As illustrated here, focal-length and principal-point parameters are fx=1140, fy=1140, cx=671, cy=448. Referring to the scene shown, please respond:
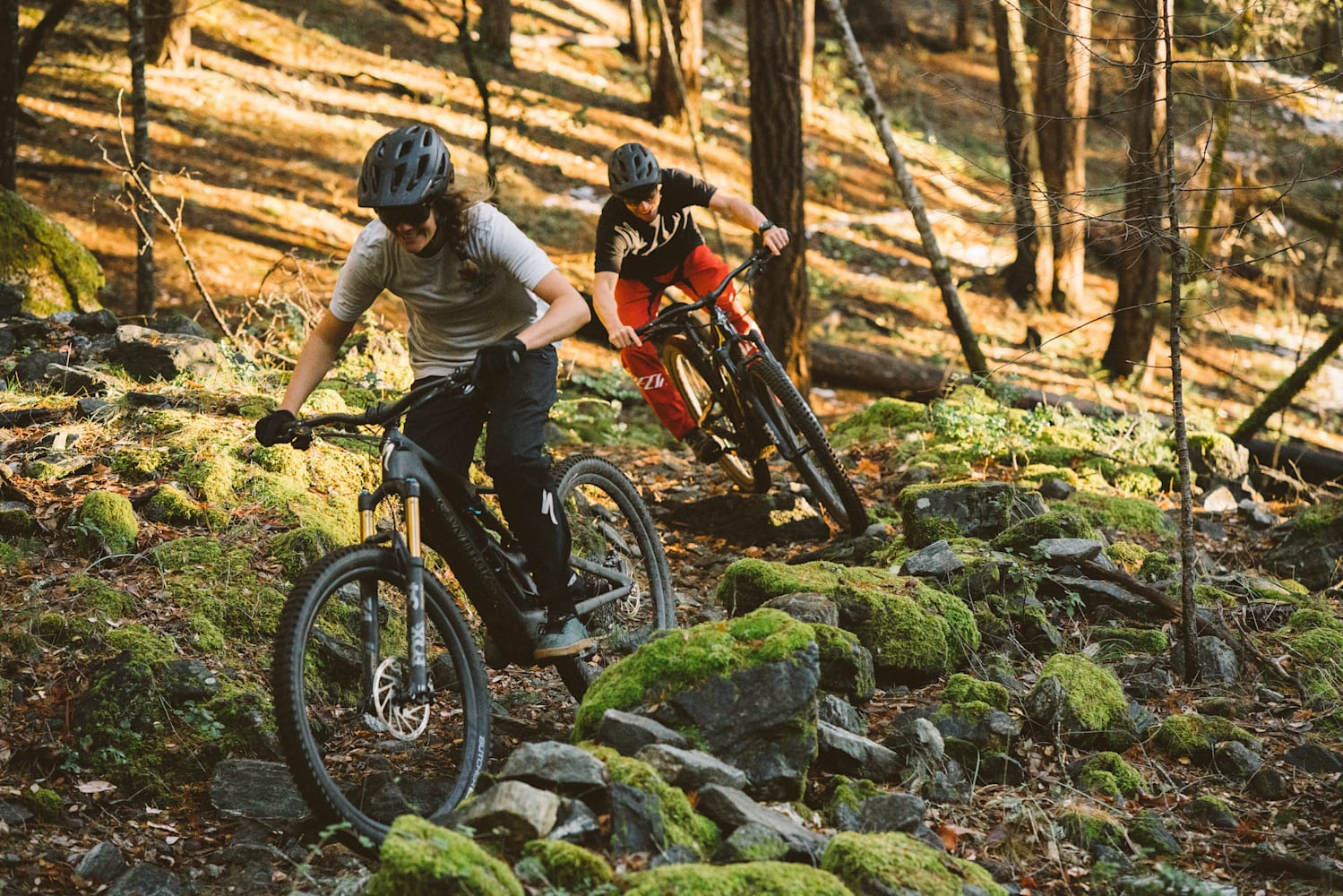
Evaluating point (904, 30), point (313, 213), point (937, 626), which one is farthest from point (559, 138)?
point (937, 626)

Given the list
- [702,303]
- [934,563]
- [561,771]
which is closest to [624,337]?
[702,303]

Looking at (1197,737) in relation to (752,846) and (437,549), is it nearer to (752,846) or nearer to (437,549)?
(752,846)

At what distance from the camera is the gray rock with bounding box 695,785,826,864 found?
3.55 meters

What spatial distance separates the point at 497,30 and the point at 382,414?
2091 cm

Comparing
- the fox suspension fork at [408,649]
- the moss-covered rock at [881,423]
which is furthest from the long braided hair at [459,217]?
the moss-covered rock at [881,423]

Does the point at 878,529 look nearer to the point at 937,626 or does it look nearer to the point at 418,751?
the point at 937,626

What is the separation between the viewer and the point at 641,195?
6504 millimetres

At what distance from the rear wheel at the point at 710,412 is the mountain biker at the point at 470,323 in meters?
2.45

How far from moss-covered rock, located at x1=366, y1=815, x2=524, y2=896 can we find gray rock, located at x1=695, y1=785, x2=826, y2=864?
0.80m

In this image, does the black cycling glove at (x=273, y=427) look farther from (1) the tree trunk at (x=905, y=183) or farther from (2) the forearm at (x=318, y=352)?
(1) the tree trunk at (x=905, y=183)

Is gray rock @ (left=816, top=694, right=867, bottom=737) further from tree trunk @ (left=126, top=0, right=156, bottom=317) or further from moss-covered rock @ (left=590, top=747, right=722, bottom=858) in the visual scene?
tree trunk @ (left=126, top=0, right=156, bottom=317)

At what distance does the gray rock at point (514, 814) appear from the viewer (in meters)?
3.31

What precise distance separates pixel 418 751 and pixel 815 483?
3412 mm

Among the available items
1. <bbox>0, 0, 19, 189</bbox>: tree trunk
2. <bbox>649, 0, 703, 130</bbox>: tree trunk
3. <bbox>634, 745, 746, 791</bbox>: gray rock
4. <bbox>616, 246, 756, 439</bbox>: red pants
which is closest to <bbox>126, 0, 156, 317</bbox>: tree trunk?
<bbox>0, 0, 19, 189</bbox>: tree trunk
